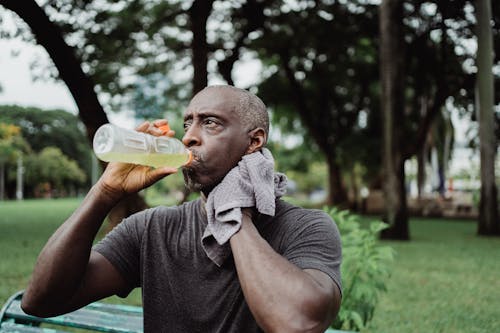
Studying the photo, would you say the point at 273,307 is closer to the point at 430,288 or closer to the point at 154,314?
the point at 154,314

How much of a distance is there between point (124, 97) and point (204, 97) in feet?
52.9

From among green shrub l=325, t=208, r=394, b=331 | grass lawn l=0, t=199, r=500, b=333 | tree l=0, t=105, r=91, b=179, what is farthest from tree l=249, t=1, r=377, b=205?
tree l=0, t=105, r=91, b=179

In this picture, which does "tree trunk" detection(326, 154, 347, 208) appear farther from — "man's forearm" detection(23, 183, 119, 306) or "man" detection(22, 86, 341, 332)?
"man's forearm" detection(23, 183, 119, 306)

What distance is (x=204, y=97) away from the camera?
1.95 metres

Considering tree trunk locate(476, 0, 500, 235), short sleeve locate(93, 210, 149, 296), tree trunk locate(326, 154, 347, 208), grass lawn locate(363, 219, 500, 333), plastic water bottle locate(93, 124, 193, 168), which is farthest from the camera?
tree trunk locate(326, 154, 347, 208)

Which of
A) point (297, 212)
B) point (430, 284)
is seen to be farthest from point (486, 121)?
point (297, 212)

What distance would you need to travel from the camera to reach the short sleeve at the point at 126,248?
212 centimetres

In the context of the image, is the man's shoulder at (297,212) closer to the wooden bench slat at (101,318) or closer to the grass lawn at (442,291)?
the wooden bench slat at (101,318)

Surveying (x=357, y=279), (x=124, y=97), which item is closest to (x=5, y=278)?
(x=357, y=279)

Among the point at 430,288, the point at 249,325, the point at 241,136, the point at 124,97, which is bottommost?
the point at 430,288

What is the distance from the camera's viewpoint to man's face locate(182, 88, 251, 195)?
1.84 metres

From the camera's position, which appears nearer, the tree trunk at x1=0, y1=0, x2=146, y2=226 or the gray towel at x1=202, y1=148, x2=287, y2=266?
the gray towel at x1=202, y1=148, x2=287, y2=266

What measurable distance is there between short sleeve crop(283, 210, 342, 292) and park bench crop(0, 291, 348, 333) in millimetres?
1271

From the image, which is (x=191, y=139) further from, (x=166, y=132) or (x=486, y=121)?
(x=486, y=121)
